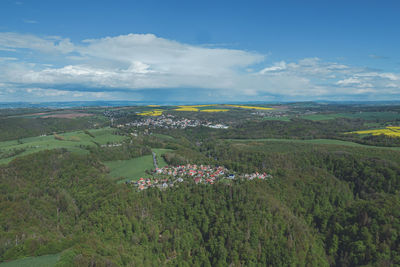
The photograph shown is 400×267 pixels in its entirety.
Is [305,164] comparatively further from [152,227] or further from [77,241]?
[77,241]

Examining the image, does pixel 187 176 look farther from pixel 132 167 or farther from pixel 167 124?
pixel 167 124

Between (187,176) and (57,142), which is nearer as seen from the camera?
(187,176)

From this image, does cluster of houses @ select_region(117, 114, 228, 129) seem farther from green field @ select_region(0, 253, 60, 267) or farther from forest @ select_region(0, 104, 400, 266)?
green field @ select_region(0, 253, 60, 267)

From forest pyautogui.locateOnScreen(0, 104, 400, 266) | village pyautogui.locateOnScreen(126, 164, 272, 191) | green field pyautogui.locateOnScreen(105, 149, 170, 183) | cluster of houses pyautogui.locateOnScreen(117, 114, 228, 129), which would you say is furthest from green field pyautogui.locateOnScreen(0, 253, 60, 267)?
cluster of houses pyautogui.locateOnScreen(117, 114, 228, 129)

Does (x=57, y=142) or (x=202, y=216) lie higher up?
(x=57, y=142)

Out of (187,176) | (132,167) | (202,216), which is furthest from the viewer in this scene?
(132,167)

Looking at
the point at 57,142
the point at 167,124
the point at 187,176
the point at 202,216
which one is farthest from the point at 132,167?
the point at 167,124
